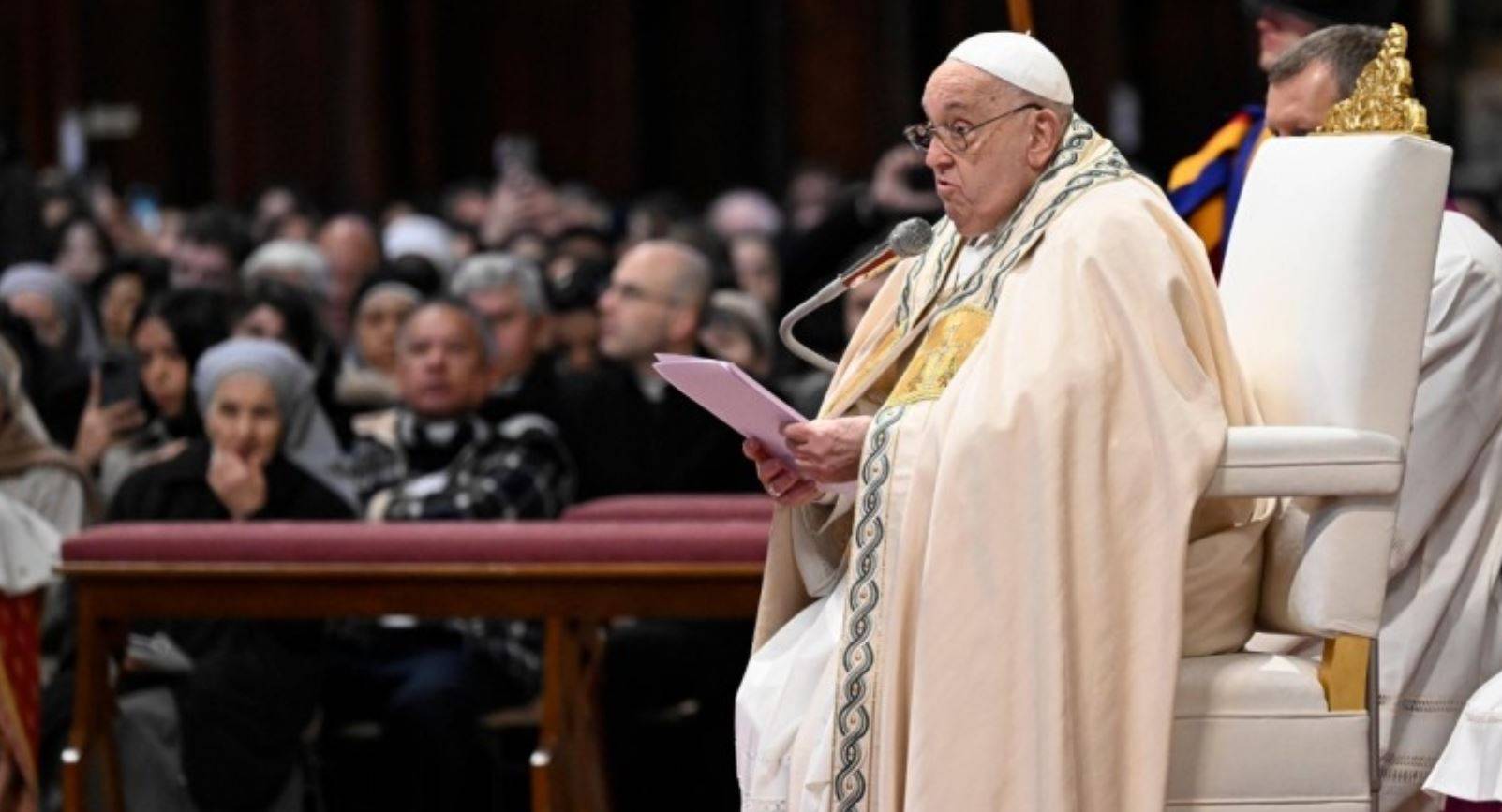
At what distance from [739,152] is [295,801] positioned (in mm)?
11508

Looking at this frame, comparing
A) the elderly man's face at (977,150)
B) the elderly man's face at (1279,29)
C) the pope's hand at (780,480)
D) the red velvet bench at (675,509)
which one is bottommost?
the red velvet bench at (675,509)

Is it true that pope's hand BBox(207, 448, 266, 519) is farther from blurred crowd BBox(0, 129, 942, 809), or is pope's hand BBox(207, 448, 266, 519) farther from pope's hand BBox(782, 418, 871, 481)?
Result: pope's hand BBox(782, 418, 871, 481)

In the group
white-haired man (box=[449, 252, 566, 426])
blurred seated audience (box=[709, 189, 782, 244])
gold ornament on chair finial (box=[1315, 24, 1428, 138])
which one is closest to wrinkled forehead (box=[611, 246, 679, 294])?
white-haired man (box=[449, 252, 566, 426])

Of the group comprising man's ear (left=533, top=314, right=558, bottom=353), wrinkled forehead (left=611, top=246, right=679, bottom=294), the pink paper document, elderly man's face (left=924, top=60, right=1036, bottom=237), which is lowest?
man's ear (left=533, top=314, right=558, bottom=353)

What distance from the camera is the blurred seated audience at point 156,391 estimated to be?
8.35 metres

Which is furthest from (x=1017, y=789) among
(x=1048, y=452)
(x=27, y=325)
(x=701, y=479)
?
(x=27, y=325)

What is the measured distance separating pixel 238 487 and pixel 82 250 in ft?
17.4

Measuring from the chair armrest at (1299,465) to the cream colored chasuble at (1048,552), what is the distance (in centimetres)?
5

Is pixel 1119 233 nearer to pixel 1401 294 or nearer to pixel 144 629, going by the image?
pixel 1401 294

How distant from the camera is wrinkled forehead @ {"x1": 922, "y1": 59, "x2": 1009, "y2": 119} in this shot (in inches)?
187

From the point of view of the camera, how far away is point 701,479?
7746mm

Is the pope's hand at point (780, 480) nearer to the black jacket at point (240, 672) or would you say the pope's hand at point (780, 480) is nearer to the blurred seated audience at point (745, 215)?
the black jacket at point (240, 672)

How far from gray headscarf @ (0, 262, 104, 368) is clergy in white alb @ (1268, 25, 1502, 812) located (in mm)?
5763

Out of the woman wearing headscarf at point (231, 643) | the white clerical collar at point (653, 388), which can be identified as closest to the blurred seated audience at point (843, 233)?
the white clerical collar at point (653, 388)
